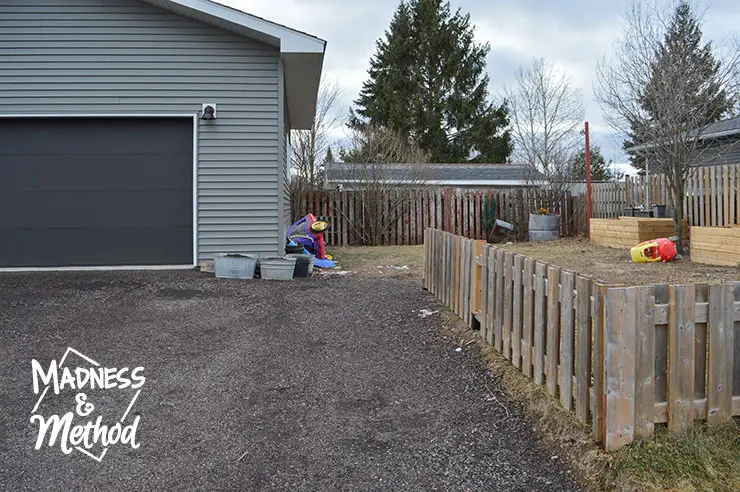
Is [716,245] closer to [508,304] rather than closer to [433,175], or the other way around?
[508,304]

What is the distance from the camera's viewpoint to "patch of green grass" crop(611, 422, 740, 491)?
110 inches

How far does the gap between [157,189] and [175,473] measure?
6.87 m

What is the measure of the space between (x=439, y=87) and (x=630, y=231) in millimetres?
23232

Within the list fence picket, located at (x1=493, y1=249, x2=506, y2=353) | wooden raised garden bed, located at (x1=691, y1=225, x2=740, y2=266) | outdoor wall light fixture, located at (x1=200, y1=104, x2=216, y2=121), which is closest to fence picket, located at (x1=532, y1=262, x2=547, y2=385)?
fence picket, located at (x1=493, y1=249, x2=506, y2=353)

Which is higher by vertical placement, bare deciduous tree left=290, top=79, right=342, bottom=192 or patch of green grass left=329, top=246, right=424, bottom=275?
bare deciduous tree left=290, top=79, right=342, bottom=192

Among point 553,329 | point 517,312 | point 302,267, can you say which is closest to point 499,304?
point 517,312

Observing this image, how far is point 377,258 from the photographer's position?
39.9 ft

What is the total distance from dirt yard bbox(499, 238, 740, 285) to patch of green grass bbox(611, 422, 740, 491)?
458 centimetres

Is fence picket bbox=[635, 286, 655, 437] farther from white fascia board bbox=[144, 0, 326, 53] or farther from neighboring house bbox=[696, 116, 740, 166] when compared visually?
neighboring house bbox=[696, 116, 740, 166]

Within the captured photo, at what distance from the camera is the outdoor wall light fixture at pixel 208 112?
9.18 meters

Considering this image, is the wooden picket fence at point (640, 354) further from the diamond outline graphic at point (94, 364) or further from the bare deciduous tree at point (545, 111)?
the bare deciduous tree at point (545, 111)

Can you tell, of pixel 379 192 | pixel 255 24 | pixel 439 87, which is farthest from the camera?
pixel 439 87

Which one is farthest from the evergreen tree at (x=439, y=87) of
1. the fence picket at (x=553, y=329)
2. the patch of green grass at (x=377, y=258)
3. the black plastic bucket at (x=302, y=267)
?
the fence picket at (x=553, y=329)

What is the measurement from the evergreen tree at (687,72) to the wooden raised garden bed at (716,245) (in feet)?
7.94
